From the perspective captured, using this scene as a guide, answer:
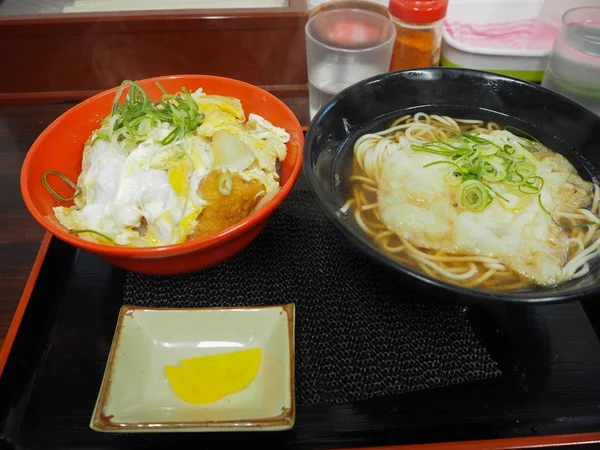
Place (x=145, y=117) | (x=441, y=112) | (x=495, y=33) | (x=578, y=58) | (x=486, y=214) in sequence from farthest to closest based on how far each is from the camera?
(x=495, y=33) → (x=578, y=58) → (x=441, y=112) → (x=145, y=117) → (x=486, y=214)

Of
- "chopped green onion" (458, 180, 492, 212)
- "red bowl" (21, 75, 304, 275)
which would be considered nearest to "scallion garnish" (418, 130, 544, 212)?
"chopped green onion" (458, 180, 492, 212)

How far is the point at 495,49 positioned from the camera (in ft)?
7.36

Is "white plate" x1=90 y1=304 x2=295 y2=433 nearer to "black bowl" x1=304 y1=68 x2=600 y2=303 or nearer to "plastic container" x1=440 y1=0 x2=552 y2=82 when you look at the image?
"black bowl" x1=304 y1=68 x2=600 y2=303

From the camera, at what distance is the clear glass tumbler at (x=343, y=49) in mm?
2111

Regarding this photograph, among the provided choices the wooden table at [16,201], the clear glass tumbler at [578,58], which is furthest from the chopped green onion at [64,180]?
the clear glass tumbler at [578,58]

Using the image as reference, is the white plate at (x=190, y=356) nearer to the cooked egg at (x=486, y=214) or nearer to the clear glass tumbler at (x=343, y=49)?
the cooked egg at (x=486, y=214)

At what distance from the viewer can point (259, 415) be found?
1115 mm

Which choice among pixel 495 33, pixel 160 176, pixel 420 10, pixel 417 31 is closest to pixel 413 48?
pixel 417 31

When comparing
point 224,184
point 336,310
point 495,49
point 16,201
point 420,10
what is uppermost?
point 420,10

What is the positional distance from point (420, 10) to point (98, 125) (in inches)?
58.6

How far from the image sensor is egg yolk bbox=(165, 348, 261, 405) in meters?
1.21

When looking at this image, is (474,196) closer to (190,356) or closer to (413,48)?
(190,356)

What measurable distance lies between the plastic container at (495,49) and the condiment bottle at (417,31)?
10 centimetres

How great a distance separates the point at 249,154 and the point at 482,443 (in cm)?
107
